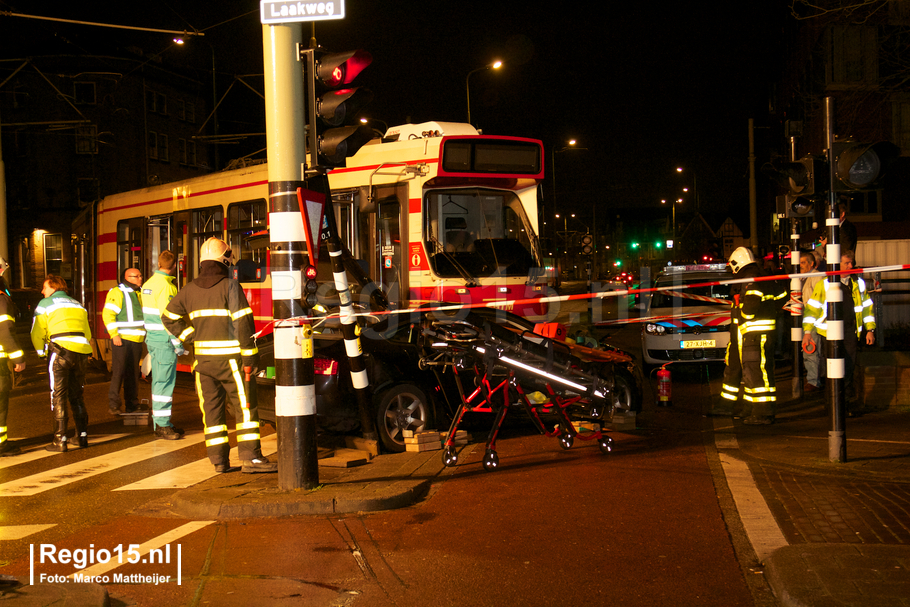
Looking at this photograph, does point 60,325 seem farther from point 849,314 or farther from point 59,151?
point 59,151

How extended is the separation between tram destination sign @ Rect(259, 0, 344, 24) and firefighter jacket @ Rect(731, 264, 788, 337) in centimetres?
571

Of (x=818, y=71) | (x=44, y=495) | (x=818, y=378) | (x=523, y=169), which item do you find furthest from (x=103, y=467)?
(x=818, y=71)

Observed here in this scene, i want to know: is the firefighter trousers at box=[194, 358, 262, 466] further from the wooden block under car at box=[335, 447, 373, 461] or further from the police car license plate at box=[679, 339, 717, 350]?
the police car license plate at box=[679, 339, 717, 350]

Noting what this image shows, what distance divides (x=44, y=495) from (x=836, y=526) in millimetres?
6168

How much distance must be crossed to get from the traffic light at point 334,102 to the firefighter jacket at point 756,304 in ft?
16.6

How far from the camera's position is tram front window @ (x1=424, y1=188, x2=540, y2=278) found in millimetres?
11688

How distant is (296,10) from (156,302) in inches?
190

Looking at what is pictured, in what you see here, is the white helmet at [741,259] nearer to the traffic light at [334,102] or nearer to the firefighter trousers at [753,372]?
the firefighter trousers at [753,372]

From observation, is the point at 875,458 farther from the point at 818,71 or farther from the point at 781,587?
the point at 818,71

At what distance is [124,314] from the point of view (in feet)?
35.7

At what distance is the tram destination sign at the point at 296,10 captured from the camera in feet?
20.6

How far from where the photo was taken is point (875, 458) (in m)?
7.55

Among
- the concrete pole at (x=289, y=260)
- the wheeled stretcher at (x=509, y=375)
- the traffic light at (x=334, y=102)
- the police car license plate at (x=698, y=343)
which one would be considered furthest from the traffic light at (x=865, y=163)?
the police car license plate at (x=698, y=343)

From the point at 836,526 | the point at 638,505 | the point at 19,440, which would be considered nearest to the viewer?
the point at 836,526
